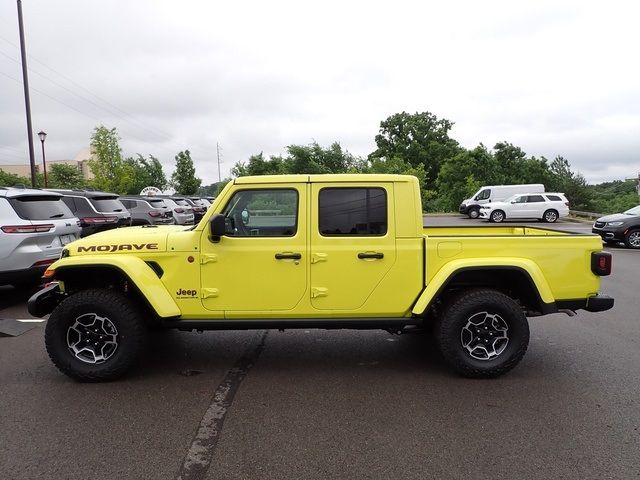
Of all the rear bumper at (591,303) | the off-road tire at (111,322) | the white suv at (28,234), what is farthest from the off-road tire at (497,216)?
the off-road tire at (111,322)

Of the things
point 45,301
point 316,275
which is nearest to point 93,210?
point 45,301

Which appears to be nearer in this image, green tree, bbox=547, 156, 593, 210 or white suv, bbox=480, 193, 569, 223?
white suv, bbox=480, 193, 569, 223

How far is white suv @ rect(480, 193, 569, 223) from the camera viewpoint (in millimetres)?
25969

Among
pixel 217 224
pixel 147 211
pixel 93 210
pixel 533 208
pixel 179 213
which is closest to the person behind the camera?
pixel 217 224

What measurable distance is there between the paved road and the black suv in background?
6.34 m

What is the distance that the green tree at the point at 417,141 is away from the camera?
6238 centimetres

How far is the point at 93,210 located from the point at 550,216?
23.0m

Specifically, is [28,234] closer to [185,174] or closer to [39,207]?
[39,207]

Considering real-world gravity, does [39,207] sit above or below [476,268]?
above

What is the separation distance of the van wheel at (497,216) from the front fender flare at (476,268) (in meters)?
23.5

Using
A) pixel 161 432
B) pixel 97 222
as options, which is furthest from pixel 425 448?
pixel 97 222

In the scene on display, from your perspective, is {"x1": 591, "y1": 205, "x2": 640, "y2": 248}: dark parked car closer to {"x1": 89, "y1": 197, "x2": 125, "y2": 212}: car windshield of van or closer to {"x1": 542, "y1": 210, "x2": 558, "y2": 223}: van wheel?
{"x1": 542, "y1": 210, "x2": 558, "y2": 223}: van wheel

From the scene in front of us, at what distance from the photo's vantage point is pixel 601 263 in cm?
423

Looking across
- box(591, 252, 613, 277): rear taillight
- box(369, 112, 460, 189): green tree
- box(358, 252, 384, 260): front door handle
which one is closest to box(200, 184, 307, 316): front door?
box(358, 252, 384, 260): front door handle
